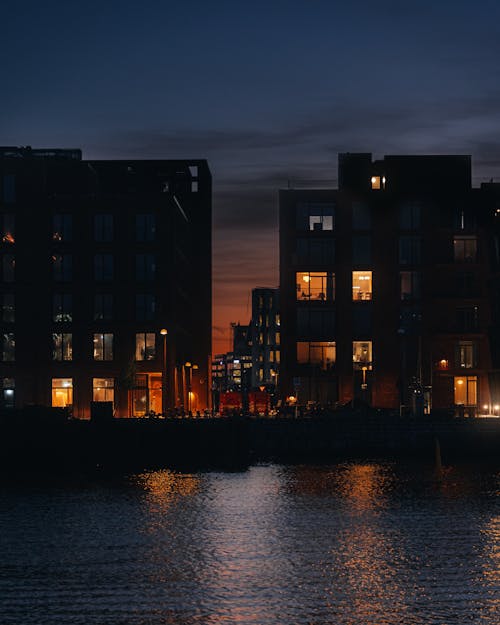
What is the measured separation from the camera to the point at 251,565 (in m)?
56.7

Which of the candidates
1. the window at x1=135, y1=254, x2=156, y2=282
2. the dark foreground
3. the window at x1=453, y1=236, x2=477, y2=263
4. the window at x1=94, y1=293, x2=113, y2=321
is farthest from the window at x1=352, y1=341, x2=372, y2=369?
the dark foreground

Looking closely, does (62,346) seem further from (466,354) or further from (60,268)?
(466,354)

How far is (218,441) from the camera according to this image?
350ft

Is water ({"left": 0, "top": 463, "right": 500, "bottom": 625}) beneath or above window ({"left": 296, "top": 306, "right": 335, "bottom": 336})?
beneath

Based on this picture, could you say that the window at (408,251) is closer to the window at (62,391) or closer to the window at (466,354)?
the window at (466,354)

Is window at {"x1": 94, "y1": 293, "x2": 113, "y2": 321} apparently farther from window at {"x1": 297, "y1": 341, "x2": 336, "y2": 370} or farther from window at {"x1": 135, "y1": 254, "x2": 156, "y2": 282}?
window at {"x1": 297, "y1": 341, "x2": 336, "y2": 370}

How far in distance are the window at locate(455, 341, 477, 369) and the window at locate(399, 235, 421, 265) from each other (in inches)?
419

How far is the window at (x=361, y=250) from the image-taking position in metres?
142

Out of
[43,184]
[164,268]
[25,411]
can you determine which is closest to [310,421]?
[25,411]

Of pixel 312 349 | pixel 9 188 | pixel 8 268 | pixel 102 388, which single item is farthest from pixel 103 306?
pixel 312 349

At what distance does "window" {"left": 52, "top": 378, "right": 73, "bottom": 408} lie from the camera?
140 meters

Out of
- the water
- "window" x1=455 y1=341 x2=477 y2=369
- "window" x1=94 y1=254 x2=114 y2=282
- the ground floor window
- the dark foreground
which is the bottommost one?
the water

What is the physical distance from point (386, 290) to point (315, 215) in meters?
11.6

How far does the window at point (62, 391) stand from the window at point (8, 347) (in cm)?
534
